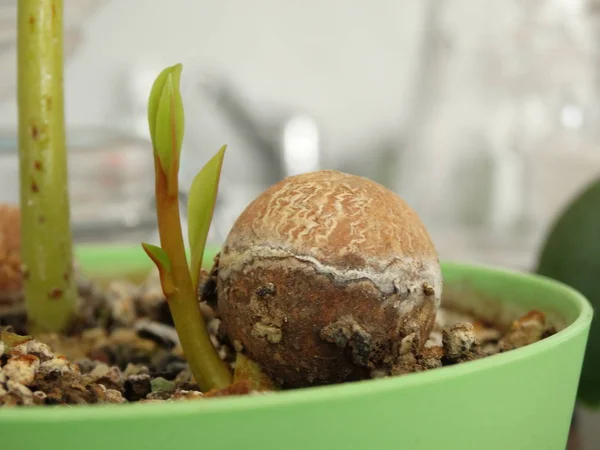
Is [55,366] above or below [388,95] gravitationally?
below

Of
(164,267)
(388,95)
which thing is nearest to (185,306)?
(164,267)

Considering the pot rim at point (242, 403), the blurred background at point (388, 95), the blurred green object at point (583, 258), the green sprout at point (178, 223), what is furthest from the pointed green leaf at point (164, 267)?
the blurred background at point (388, 95)

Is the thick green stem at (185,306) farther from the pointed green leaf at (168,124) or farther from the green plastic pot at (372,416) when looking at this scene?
the green plastic pot at (372,416)

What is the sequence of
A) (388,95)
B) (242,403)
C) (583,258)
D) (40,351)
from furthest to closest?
(388,95)
(583,258)
(40,351)
(242,403)

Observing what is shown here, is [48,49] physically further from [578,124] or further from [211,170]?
[578,124]

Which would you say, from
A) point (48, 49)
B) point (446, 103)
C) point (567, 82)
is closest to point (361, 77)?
point (446, 103)

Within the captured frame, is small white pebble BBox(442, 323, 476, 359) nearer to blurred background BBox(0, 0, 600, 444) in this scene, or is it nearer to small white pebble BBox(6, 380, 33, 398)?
small white pebble BBox(6, 380, 33, 398)

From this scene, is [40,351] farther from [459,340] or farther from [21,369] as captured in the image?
[459,340]
